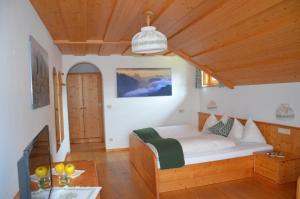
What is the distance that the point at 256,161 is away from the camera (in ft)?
12.2

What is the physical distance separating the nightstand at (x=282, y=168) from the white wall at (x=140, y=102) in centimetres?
297

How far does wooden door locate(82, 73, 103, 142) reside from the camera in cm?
688

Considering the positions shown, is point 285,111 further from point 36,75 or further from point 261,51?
point 36,75

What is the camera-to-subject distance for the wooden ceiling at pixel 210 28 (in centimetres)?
239

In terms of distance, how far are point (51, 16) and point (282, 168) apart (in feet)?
12.1

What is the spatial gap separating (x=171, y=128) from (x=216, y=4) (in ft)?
9.75

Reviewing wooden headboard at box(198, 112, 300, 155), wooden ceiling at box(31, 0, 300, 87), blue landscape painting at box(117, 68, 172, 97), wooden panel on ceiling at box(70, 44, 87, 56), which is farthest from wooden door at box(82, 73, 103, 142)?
wooden headboard at box(198, 112, 300, 155)

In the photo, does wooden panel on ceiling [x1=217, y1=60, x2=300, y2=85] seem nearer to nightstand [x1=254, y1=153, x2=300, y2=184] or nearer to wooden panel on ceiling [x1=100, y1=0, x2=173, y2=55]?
nightstand [x1=254, y1=153, x2=300, y2=184]

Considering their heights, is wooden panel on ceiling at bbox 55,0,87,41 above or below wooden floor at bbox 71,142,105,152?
above

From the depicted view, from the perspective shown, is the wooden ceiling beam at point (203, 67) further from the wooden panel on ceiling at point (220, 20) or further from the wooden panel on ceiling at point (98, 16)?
the wooden panel on ceiling at point (98, 16)

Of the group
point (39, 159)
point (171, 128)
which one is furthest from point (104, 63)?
point (39, 159)

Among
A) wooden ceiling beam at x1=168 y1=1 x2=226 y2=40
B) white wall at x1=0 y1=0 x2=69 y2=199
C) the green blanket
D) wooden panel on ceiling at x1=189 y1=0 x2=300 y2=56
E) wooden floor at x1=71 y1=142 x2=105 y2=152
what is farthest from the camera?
wooden floor at x1=71 y1=142 x2=105 y2=152

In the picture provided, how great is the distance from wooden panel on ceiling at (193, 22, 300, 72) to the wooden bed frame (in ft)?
3.77

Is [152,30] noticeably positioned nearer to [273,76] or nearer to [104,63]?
[273,76]
